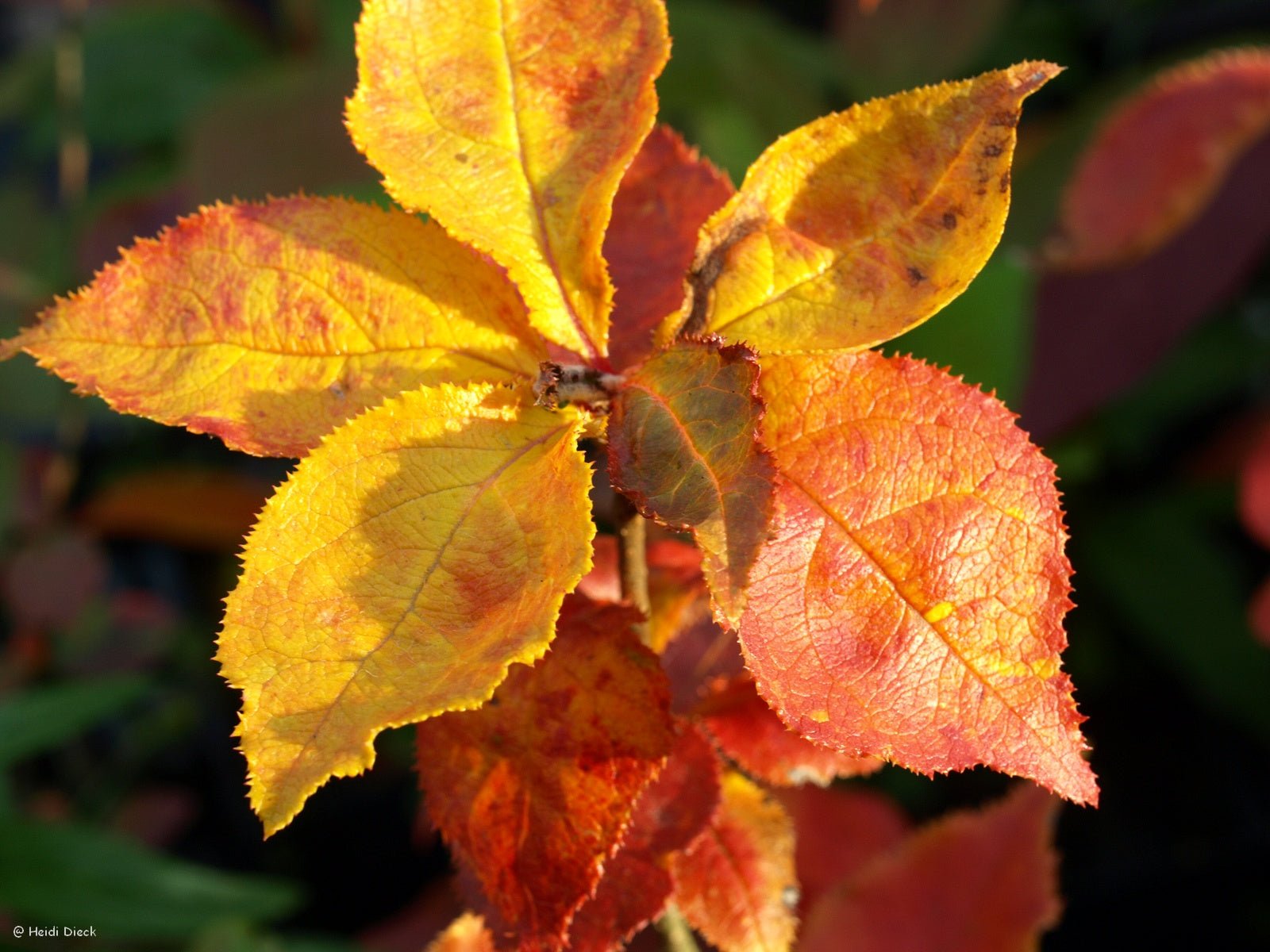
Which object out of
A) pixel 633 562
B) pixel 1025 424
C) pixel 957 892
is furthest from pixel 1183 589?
pixel 633 562

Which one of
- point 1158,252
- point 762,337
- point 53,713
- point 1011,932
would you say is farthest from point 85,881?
point 1158,252

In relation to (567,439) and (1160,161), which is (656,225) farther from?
(1160,161)

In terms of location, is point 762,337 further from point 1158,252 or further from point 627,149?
point 1158,252

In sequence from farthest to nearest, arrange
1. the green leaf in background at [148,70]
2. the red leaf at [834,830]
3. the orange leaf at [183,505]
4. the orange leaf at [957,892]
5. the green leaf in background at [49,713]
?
the green leaf in background at [148,70]
the orange leaf at [183,505]
the green leaf in background at [49,713]
the red leaf at [834,830]
the orange leaf at [957,892]

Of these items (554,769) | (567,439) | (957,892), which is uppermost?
(567,439)

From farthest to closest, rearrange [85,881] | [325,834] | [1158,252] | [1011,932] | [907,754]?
Result: [325,834] < [1158,252] < [85,881] < [1011,932] < [907,754]

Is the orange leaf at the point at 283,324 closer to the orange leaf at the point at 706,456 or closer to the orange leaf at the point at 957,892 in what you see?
the orange leaf at the point at 706,456

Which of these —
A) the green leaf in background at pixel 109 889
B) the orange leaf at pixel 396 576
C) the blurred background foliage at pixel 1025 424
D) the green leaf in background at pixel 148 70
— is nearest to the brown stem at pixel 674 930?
the orange leaf at pixel 396 576
